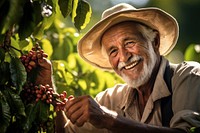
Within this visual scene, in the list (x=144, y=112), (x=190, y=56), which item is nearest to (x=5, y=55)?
(x=144, y=112)

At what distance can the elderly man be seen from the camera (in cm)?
355

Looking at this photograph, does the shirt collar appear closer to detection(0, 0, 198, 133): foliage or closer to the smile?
the smile

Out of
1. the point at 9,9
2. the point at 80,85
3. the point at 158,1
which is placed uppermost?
the point at 9,9

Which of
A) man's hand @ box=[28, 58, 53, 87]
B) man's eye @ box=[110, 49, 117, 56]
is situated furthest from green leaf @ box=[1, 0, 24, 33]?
man's eye @ box=[110, 49, 117, 56]

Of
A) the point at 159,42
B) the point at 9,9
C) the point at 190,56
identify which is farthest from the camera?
the point at 190,56

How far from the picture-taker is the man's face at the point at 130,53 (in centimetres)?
394

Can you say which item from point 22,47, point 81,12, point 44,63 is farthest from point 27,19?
point 22,47

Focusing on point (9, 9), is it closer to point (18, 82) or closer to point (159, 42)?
point (18, 82)

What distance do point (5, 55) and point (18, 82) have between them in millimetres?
255

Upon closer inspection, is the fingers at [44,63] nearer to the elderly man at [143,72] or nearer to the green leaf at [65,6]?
the elderly man at [143,72]

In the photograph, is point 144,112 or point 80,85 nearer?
point 144,112

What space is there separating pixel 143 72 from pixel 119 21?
394 mm

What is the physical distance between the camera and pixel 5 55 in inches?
127

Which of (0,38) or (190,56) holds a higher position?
(0,38)
